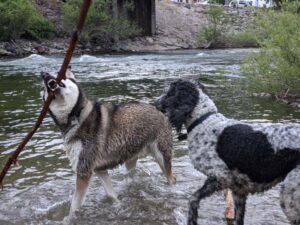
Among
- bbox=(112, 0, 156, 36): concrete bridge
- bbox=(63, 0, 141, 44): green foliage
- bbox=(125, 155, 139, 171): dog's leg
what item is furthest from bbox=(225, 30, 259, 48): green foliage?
bbox=(125, 155, 139, 171): dog's leg

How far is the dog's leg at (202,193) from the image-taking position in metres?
4.84

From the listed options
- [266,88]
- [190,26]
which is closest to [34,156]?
[266,88]

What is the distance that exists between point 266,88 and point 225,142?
32.2 feet

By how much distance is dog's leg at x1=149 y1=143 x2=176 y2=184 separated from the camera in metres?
7.07

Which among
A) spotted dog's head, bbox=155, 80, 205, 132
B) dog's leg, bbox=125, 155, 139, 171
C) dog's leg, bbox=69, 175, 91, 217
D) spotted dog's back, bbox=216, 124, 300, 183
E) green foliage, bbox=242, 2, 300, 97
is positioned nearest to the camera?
spotted dog's back, bbox=216, 124, 300, 183

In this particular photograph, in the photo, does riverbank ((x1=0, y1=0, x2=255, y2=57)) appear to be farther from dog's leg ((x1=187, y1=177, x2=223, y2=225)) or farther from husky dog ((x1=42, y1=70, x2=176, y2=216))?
dog's leg ((x1=187, y1=177, x2=223, y2=225))

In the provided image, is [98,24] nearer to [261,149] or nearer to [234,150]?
[234,150]

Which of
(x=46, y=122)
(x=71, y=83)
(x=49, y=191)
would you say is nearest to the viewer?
(x=71, y=83)

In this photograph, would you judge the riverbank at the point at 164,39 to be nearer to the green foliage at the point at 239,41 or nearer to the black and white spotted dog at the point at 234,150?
the green foliage at the point at 239,41

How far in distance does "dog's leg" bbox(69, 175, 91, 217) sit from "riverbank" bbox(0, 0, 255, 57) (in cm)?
2883

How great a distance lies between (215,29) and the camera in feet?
144

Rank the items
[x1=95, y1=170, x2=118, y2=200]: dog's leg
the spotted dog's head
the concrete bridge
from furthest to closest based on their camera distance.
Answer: the concrete bridge, [x1=95, y1=170, x2=118, y2=200]: dog's leg, the spotted dog's head

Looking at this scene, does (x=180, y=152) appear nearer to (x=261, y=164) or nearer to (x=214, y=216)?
(x=214, y=216)

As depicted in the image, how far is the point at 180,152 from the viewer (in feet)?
29.7
